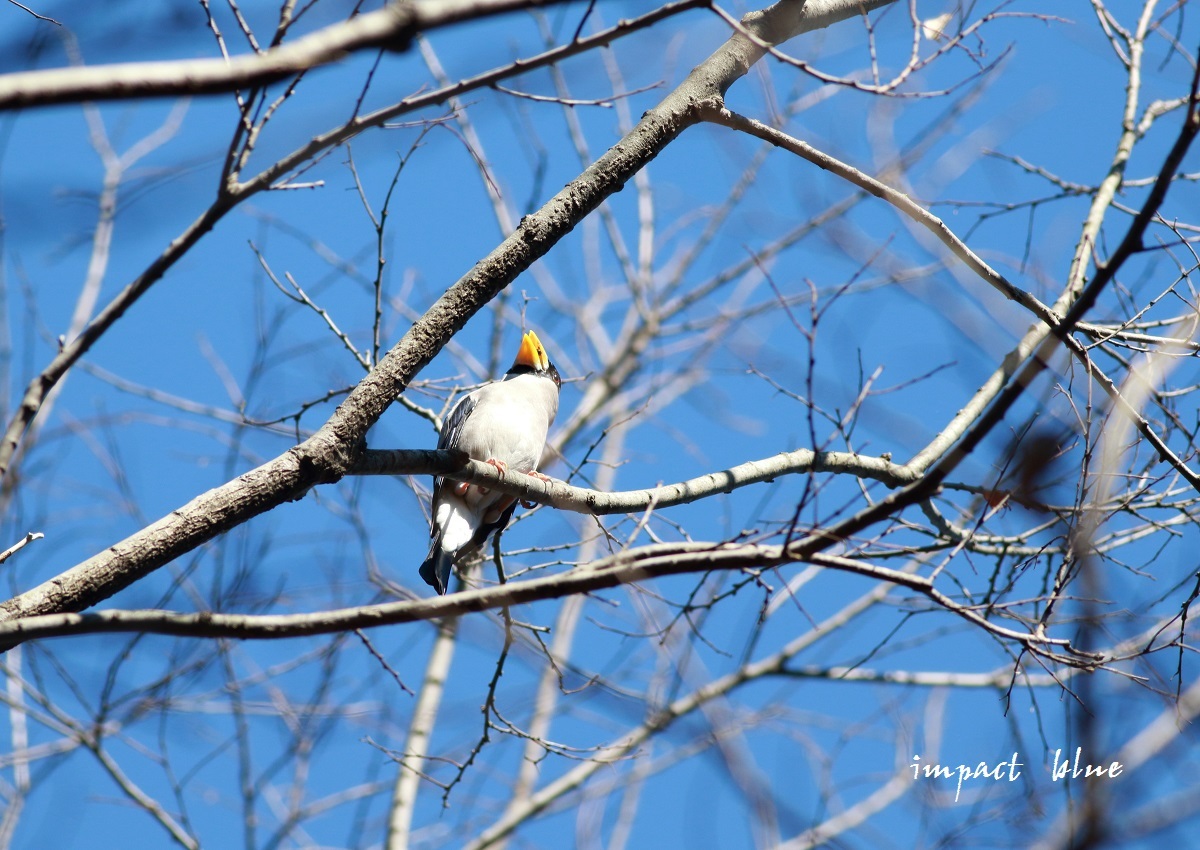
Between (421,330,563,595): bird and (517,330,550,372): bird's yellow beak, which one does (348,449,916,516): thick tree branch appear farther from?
(517,330,550,372): bird's yellow beak

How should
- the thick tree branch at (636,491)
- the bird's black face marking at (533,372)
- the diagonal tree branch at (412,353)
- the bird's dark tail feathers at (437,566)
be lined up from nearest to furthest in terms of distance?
the diagonal tree branch at (412,353) → the thick tree branch at (636,491) → the bird's dark tail feathers at (437,566) → the bird's black face marking at (533,372)

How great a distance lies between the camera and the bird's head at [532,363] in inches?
226

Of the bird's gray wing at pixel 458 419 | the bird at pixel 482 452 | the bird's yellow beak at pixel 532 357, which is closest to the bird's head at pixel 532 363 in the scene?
the bird's yellow beak at pixel 532 357

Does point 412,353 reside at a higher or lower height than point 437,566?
lower

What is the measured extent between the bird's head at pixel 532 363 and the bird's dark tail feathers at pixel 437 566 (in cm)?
158

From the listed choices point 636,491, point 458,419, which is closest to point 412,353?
point 636,491

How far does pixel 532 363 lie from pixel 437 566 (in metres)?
1.78

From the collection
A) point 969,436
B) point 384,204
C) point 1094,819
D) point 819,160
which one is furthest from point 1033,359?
point 384,204

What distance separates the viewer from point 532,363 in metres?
5.76

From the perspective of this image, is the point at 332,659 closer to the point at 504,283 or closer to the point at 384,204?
the point at 384,204

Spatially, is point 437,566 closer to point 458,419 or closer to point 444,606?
point 458,419

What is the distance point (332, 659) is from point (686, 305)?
178 inches

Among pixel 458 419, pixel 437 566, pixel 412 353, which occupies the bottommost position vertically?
pixel 412 353

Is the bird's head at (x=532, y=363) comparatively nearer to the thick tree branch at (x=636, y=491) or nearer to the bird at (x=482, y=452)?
the bird at (x=482, y=452)
